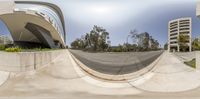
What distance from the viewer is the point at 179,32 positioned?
Answer: 10977 mm

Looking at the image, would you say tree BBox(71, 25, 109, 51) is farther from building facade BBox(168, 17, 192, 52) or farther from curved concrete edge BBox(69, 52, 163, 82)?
building facade BBox(168, 17, 192, 52)

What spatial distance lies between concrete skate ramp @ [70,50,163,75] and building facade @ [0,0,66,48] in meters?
6.89

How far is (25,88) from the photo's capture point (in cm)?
886

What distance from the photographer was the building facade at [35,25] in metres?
20.5

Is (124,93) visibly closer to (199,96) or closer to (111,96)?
(111,96)

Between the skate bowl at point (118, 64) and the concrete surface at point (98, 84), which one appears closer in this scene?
the concrete surface at point (98, 84)

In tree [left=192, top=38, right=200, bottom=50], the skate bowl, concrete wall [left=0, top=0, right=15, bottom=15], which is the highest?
concrete wall [left=0, top=0, right=15, bottom=15]

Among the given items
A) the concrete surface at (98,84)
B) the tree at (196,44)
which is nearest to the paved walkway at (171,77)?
the concrete surface at (98,84)

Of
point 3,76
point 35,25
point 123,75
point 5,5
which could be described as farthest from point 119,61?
point 35,25

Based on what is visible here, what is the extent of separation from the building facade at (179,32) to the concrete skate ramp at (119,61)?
29.9 inches

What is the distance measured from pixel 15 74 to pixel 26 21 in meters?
13.5

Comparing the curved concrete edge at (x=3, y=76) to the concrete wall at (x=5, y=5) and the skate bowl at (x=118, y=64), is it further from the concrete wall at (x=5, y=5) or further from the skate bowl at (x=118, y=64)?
the concrete wall at (x=5, y=5)

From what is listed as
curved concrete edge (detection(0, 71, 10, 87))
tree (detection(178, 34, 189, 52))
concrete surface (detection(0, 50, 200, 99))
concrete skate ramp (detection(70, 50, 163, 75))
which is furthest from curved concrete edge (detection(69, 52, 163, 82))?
curved concrete edge (detection(0, 71, 10, 87))

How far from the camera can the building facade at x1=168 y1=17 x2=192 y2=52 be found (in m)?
10.3
